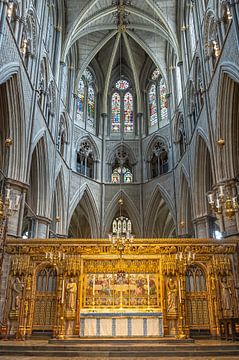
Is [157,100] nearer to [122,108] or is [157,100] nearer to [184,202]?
[122,108]

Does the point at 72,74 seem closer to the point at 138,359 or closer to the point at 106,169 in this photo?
the point at 106,169

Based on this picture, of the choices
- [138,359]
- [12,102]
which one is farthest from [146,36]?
[138,359]

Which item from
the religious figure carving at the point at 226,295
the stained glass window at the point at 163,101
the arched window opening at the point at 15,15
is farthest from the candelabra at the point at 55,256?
the stained glass window at the point at 163,101

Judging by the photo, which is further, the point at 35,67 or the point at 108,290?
the point at 35,67

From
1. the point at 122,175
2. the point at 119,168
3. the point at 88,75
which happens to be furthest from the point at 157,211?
the point at 88,75

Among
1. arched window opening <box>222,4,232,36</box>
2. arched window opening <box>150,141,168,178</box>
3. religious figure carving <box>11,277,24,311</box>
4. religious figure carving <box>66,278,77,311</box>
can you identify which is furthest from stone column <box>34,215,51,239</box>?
arched window opening <box>222,4,232,36</box>

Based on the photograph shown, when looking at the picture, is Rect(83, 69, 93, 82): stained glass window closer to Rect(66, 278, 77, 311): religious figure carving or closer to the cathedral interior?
the cathedral interior

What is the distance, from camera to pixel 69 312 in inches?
543

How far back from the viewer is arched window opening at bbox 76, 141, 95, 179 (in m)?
29.2

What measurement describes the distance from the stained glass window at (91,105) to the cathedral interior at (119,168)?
18 centimetres

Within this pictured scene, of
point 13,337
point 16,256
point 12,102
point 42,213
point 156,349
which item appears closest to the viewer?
point 156,349

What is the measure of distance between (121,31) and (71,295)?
23.3 meters

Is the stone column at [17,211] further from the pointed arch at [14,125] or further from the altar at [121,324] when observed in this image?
the altar at [121,324]

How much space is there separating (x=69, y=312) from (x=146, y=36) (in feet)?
79.9
